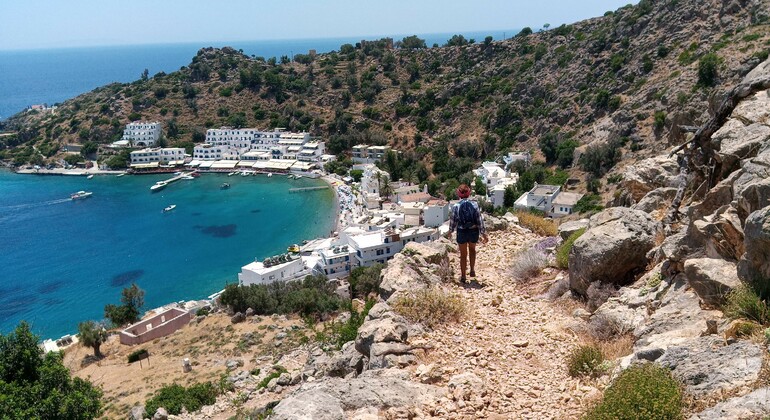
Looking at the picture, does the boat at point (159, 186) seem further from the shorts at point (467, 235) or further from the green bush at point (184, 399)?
the shorts at point (467, 235)

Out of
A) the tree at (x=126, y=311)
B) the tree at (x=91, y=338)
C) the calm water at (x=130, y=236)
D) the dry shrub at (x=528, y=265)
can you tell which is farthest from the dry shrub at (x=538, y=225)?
the calm water at (x=130, y=236)

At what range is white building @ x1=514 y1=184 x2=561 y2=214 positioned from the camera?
41188 mm

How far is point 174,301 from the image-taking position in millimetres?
38812

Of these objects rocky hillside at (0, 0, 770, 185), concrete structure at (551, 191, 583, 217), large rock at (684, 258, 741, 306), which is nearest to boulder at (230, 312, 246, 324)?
rocky hillside at (0, 0, 770, 185)

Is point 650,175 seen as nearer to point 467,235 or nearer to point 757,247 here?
point 467,235

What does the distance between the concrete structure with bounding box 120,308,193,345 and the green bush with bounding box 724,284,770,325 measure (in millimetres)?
29175

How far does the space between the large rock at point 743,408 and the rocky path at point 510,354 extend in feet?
4.91

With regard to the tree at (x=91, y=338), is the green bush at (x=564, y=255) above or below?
above

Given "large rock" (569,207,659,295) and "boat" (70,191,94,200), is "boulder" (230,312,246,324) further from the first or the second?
"boat" (70,191,94,200)

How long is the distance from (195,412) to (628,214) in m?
13.2

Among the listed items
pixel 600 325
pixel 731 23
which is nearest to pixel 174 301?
pixel 600 325

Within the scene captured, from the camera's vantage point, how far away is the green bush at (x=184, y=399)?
54.2 feet

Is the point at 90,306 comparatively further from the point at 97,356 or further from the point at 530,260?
the point at 530,260

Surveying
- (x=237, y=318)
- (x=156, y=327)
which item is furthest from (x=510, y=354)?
(x=156, y=327)
